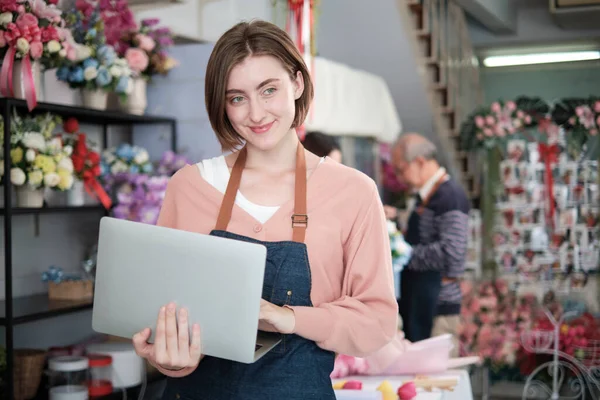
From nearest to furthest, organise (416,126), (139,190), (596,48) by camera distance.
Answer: (139,190), (416,126), (596,48)

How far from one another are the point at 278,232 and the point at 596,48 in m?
6.89

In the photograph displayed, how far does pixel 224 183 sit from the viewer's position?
1.47m

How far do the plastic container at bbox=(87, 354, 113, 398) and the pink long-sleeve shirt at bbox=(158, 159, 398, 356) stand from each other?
203 cm

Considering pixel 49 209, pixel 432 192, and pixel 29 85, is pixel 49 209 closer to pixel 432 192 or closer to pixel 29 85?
pixel 29 85

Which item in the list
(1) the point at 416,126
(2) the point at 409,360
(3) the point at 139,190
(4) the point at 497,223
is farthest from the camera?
(1) the point at 416,126

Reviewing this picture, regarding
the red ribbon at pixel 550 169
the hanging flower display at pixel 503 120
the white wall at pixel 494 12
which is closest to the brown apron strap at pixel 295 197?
the red ribbon at pixel 550 169

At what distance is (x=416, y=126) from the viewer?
267 inches

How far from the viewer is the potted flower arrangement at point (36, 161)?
9.68 feet

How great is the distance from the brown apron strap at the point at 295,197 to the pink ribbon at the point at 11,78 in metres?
1.67

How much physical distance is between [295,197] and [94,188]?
2.19 meters

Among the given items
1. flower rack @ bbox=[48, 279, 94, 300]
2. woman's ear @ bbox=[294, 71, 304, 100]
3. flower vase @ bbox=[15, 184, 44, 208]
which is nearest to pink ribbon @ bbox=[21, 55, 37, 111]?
flower vase @ bbox=[15, 184, 44, 208]

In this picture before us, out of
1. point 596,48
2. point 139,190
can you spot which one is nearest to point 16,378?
point 139,190

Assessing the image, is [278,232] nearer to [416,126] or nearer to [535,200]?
[535,200]

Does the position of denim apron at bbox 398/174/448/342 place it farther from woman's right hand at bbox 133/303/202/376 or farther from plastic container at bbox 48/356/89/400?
woman's right hand at bbox 133/303/202/376
